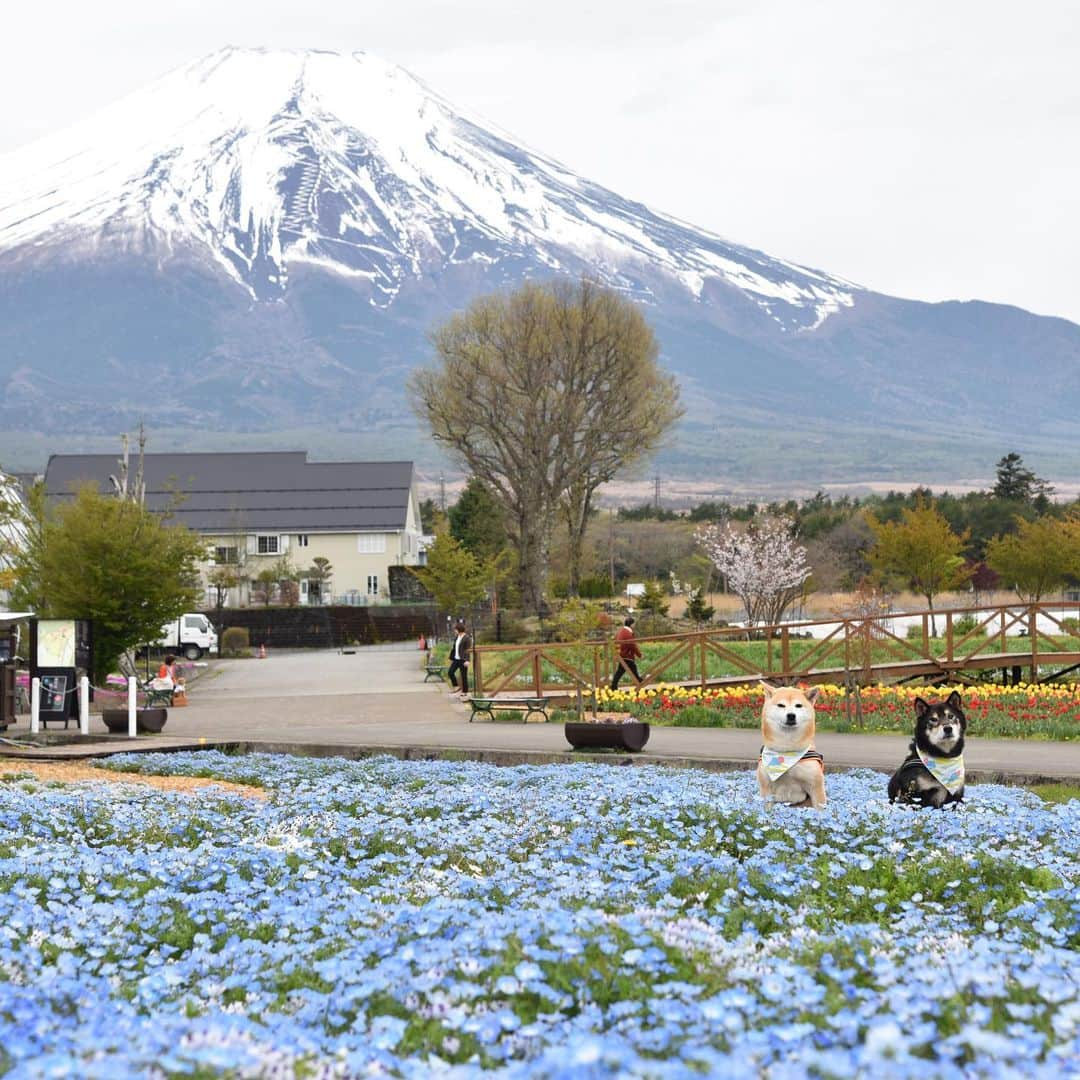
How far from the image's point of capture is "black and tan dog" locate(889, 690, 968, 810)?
34.0 ft

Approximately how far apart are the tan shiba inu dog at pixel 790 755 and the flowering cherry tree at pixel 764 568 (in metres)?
39.7

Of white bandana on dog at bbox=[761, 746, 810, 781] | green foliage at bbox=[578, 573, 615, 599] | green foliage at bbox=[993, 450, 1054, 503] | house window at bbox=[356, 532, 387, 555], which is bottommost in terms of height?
white bandana on dog at bbox=[761, 746, 810, 781]

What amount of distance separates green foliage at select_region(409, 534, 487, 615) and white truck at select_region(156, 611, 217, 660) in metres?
9.36

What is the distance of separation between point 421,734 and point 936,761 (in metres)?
12.1

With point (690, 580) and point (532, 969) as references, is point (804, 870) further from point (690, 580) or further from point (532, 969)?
point (690, 580)

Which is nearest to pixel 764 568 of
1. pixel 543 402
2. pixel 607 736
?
pixel 543 402

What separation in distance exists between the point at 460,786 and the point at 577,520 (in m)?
56.7

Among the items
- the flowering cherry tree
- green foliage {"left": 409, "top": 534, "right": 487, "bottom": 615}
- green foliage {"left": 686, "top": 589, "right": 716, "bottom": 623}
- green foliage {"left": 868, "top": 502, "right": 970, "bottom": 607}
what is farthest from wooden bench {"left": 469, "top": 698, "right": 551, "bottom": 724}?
green foliage {"left": 868, "top": 502, "right": 970, "bottom": 607}

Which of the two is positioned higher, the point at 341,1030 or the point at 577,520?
the point at 577,520

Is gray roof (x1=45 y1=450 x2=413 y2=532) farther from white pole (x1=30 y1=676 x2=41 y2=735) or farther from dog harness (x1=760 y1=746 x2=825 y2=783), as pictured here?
dog harness (x1=760 y1=746 x2=825 y2=783)

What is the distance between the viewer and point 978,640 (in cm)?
4506

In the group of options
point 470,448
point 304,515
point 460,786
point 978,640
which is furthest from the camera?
point 304,515

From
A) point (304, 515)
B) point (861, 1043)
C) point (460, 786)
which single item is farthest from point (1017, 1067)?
point (304, 515)

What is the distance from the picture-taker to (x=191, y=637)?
5984cm
